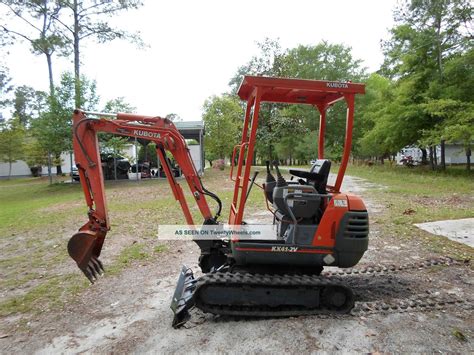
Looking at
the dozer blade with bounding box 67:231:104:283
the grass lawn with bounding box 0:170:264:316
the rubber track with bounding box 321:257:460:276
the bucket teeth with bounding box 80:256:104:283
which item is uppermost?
the dozer blade with bounding box 67:231:104:283

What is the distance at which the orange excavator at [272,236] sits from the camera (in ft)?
11.4

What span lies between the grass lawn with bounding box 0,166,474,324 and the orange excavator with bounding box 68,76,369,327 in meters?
1.63

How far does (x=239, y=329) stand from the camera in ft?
10.8

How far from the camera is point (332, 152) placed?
25359mm

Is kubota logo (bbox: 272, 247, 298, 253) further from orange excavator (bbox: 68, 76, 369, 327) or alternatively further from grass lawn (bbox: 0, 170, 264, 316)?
grass lawn (bbox: 0, 170, 264, 316)

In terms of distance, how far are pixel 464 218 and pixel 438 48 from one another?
14.4 m

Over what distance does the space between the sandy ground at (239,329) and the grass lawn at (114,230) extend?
2.33 feet

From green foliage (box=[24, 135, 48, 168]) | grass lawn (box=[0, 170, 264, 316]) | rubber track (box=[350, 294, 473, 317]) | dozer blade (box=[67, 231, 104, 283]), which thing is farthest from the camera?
green foliage (box=[24, 135, 48, 168])

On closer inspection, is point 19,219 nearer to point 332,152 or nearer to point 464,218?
point 464,218

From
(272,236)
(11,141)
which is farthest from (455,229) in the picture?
(11,141)

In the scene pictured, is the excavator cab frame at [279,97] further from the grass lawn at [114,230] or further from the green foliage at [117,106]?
the green foliage at [117,106]

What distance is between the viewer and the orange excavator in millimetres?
3473

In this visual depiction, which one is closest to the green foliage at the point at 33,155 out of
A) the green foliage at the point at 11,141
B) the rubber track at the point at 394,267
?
the green foliage at the point at 11,141

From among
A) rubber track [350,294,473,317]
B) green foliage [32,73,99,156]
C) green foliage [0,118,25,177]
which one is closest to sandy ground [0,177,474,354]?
rubber track [350,294,473,317]
